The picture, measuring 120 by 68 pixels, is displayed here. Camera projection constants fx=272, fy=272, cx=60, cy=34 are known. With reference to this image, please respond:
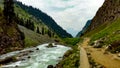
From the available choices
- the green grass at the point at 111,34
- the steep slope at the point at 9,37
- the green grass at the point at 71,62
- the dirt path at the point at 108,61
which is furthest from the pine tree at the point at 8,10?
the dirt path at the point at 108,61

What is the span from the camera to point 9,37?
138375 millimetres

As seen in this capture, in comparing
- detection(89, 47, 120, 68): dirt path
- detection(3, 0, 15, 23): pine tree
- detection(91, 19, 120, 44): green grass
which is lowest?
detection(89, 47, 120, 68): dirt path

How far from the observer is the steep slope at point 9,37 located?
424 ft

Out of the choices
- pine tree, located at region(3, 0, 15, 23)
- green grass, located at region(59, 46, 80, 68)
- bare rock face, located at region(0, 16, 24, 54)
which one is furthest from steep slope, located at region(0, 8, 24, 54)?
green grass, located at region(59, 46, 80, 68)

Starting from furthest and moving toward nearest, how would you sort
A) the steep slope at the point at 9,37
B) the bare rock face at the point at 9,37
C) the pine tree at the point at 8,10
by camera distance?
the pine tree at the point at 8,10
the steep slope at the point at 9,37
the bare rock face at the point at 9,37

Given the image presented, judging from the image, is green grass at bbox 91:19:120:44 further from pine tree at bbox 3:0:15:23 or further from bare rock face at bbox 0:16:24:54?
pine tree at bbox 3:0:15:23

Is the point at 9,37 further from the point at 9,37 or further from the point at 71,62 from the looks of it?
the point at 71,62

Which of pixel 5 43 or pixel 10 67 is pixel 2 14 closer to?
pixel 5 43

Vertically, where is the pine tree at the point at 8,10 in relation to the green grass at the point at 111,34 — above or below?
above

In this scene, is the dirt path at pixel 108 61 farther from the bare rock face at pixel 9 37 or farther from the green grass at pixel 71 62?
A: the bare rock face at pixel 9 37

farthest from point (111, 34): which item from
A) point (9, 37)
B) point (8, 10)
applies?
point (8, 10)

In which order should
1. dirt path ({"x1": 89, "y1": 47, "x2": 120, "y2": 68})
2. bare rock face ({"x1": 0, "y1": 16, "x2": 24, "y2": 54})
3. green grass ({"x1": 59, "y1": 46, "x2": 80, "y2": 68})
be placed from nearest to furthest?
dirt path ({"x1": 89, "y1": 47, "x2": 120, "y2": 68}), green grass ({"x1": 59, "y1": 46, "x2": 80, "y2": 68}), bare rock face ({"x1": 0, "y1": 16, "x2": 24, "y2": 54})

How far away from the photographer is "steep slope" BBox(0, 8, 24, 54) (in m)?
129

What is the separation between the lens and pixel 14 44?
14162cm
